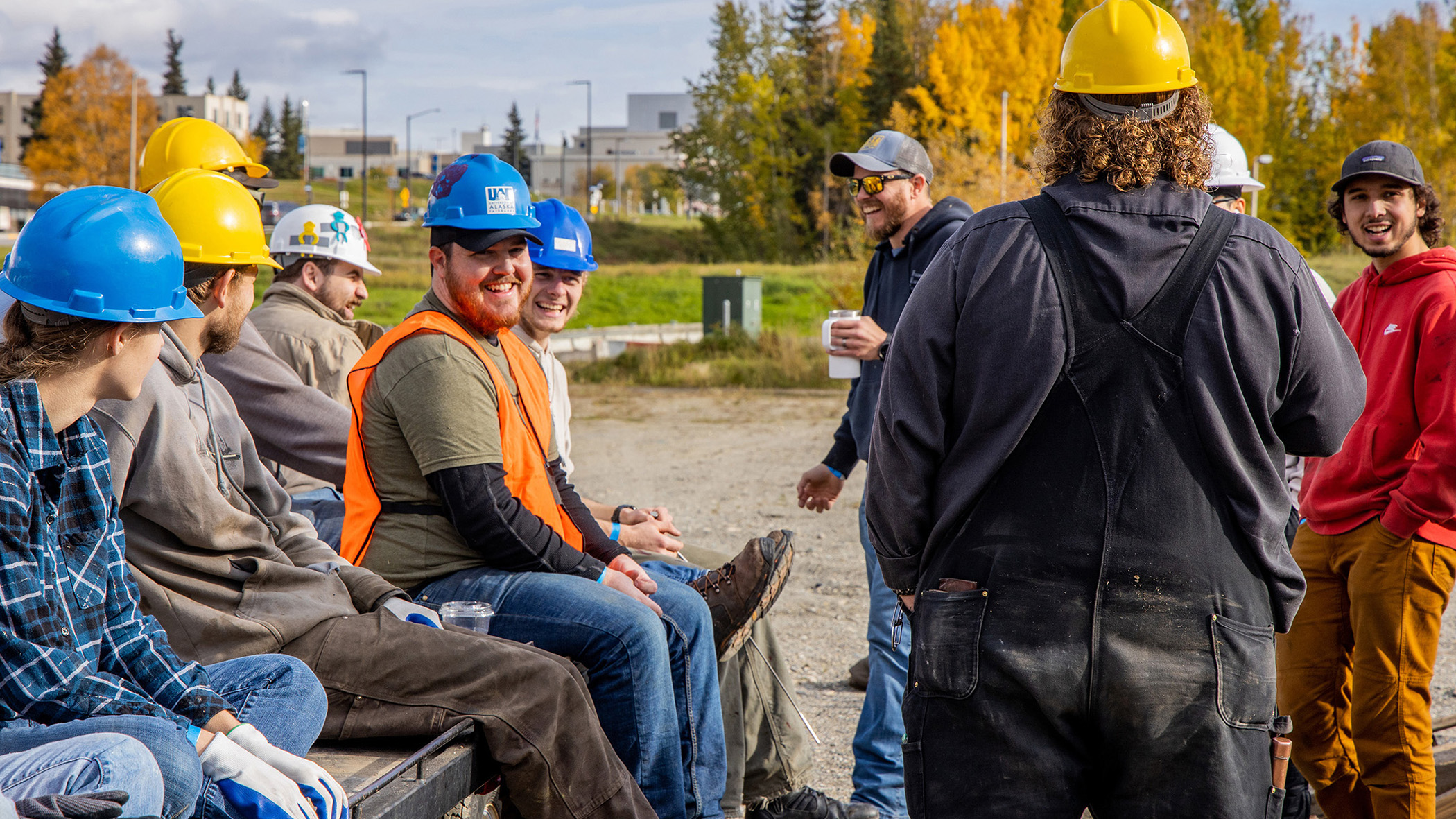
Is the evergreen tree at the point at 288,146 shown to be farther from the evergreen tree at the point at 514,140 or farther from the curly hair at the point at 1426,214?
the curly hair at the point at 1426,214

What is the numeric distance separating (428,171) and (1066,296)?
133752mm

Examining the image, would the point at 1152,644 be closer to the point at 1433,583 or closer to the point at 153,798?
the point at 153,798

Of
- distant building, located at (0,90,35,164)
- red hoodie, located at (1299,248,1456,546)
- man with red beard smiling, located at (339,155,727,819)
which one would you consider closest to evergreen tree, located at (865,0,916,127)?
red hoodie, located at (1299,248,1456,546)

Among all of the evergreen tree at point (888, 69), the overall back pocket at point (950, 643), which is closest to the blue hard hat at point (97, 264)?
the overall back pocket at point (950, 643)

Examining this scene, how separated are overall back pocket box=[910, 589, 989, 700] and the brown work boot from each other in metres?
1.75

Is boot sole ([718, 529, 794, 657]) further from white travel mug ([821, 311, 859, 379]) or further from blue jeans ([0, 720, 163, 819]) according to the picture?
blue jeans ([0, 720, 163, 819])

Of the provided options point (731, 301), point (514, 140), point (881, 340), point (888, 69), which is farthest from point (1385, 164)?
point (514, 140)

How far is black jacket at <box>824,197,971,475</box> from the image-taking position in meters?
4.69

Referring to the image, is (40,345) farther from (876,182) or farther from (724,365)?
(724,365)

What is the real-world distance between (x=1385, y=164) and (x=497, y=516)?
330 cm

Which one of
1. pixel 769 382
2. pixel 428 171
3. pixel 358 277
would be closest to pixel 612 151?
pixel 428 171

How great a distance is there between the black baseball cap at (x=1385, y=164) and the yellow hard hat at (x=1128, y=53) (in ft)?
7.13

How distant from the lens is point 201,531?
2.83 meters

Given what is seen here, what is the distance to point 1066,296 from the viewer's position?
7.29ft
